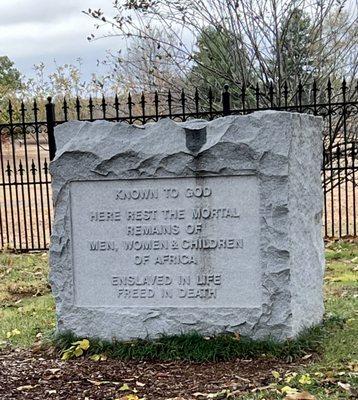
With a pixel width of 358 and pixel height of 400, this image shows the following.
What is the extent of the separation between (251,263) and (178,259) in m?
0.54

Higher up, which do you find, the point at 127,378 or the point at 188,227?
the point at 188,227

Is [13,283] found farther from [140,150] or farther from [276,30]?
[276,30]

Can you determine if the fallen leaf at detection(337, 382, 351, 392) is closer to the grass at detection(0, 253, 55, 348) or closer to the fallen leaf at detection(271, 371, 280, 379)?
the fallen leaf at detection(271, 371, 280, 379)

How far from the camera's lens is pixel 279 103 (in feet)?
34.3

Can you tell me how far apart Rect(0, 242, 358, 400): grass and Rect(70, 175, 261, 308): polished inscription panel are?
11.9 inches

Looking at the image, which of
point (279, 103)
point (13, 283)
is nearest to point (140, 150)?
point (13, 283)

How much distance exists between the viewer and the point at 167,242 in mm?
5086

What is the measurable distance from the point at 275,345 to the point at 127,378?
104 centimetres

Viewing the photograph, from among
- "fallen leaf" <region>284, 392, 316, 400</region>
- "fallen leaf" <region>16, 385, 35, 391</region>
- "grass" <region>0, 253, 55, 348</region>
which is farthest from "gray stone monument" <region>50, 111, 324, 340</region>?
"fallen leaf" <region>284, 392, 316, 400</region>

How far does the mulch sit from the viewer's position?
166 inches

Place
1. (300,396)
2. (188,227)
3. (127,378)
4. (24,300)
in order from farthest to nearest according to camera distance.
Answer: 1. (24,300)
2. (188,227)
3. (127,378)
4. (300,396)

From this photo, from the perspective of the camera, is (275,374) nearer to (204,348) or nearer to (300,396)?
(300,396)

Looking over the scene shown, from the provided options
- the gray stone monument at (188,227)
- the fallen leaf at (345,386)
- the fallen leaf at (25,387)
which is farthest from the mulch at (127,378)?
the fallen leaf at (345,386)

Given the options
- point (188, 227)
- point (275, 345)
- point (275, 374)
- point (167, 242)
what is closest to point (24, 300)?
point (167, 242)
